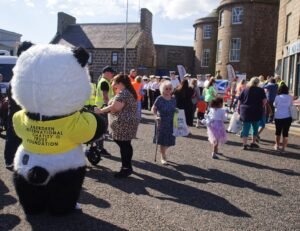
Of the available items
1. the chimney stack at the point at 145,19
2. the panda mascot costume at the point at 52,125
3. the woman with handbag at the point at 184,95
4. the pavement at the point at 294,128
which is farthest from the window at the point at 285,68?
the chimney stack at the point at 145,19

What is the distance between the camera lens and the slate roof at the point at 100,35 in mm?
38000

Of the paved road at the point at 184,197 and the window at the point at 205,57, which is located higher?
the window at the point at 205,57

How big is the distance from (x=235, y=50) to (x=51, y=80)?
1275 inches

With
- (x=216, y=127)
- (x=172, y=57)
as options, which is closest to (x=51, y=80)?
(x=216, y=127)

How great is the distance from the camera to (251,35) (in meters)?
33.3

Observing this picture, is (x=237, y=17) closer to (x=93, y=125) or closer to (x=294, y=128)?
(x=294, y=128)

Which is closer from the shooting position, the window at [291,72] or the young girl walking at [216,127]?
the young girl walking at [216,127]

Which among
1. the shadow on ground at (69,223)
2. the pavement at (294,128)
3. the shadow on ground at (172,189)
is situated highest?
the pavement at (294,128)

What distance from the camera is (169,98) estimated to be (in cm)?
747

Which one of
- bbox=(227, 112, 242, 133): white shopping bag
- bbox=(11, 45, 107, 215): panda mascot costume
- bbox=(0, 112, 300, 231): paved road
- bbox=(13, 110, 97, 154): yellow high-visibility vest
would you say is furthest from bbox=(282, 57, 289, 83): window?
bbox=(13, 110, 97, 154): yellow high-visibility vest

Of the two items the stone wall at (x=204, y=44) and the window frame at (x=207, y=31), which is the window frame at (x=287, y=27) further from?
the window frame at (x=207, y=31)

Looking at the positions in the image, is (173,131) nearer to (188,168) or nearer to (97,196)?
(188,168)

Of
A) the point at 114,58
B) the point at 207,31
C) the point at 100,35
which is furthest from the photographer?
the point at 207,31

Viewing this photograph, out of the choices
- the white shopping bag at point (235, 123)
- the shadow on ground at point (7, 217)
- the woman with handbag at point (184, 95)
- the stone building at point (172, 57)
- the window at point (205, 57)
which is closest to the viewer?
the shadow on ground at point (7, 217)
